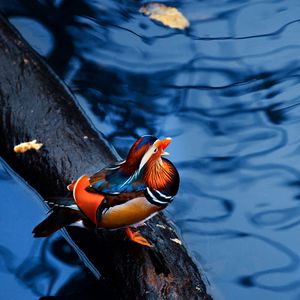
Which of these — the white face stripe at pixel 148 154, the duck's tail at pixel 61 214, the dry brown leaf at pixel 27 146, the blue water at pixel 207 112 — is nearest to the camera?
the white face stripe at pixel 148 154

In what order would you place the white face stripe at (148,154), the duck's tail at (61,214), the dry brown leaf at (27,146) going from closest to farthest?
1. the white face stripe at (148,154)
2. the duck's tail at (61,214)
3. the dry brown leaf at (27,146)

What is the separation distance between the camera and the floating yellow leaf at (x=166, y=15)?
4996mm

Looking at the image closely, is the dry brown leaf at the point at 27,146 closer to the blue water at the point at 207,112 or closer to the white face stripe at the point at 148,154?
the blue water at the point at 207,112

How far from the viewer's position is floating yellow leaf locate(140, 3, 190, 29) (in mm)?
4996

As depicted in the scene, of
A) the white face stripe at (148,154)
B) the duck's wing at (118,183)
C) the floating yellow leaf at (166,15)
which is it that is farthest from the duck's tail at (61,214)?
the floating yellow leaf at (166,15)

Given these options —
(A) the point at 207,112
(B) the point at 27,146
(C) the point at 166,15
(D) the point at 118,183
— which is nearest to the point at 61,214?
(D) the point at 118,183

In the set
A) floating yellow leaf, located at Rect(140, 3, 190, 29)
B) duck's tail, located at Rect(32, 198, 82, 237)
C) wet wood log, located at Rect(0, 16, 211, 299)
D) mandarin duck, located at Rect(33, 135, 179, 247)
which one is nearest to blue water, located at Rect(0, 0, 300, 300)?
floating yellow leaf, located at Rect(140, 3, 190, 29)

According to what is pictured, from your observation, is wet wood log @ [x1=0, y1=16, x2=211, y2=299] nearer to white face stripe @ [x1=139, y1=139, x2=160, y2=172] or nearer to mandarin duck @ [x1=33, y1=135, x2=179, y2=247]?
mandarin duck @ [x1=33, y1=135, x2=179, y2=247]

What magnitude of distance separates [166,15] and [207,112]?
1.07 metres

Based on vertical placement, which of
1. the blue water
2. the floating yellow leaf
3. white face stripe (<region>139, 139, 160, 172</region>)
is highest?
the floating yellow leaf

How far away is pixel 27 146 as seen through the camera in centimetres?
344

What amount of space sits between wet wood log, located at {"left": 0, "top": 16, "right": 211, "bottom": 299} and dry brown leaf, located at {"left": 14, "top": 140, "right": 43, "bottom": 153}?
3cm

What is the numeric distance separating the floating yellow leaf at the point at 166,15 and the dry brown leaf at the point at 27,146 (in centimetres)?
197

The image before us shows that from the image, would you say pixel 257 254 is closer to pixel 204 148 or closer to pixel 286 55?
pixel 204 148
